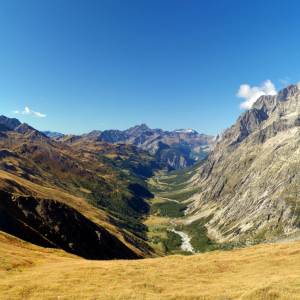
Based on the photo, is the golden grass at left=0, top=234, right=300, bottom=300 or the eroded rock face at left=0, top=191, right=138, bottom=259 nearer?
the golden grass at left=0, top=234, right=300, bottom=300

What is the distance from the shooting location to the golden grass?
4581 cm

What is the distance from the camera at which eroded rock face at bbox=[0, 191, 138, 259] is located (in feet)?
404

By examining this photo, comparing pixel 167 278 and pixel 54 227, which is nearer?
pixel 167 278

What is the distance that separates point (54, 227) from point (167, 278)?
94386 millimetres

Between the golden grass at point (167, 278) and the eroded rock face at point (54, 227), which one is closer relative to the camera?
the golden grass at point (167, 278)

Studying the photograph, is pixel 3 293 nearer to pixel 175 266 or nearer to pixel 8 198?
pixel 175 266

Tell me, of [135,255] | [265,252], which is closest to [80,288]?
[265,252]

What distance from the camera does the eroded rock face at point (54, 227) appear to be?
123062mm

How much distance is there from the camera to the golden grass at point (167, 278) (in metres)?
45.8

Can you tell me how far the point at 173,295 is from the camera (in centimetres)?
4669

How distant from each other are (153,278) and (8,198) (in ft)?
314

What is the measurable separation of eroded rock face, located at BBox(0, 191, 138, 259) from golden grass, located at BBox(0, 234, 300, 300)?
4346 centimetres

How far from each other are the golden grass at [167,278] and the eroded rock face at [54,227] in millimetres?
43465

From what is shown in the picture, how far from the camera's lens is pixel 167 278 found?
58.9 meters
